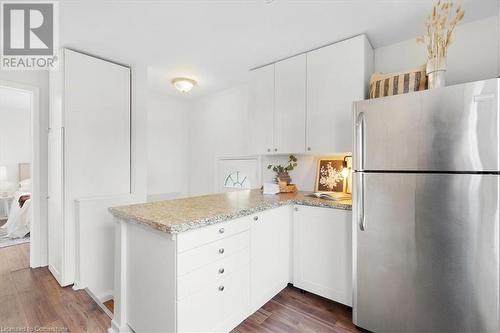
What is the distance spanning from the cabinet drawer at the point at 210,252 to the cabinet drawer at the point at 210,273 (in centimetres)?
3

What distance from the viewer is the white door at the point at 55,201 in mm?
2316

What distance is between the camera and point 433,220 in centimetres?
138

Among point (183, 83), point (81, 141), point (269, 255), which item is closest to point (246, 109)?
point (183, 83)

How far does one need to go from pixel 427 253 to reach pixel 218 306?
1327 millimetres

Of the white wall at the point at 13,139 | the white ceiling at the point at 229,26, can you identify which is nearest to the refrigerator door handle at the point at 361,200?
the white ceiling at the point at 229,26

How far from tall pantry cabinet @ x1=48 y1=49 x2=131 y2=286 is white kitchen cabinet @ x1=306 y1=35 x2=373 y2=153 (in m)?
2.11

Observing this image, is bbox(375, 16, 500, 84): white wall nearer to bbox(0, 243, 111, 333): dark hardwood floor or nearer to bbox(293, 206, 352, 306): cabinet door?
bbox(293, 206, 352, 306): cabinet door

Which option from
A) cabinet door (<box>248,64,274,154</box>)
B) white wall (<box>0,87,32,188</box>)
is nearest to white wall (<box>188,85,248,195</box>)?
cabinet door (<box>248,64,274,154</box>)

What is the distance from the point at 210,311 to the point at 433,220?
4.75 ft

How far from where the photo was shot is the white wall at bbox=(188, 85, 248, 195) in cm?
352

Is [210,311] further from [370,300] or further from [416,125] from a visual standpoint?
[416,125]

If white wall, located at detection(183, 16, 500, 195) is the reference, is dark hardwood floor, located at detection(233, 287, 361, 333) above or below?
below

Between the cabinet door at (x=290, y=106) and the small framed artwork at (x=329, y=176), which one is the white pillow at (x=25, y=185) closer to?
the cabinet door at (x=290, y=106)

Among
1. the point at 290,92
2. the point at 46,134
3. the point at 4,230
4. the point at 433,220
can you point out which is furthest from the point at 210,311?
the point at 4,230
